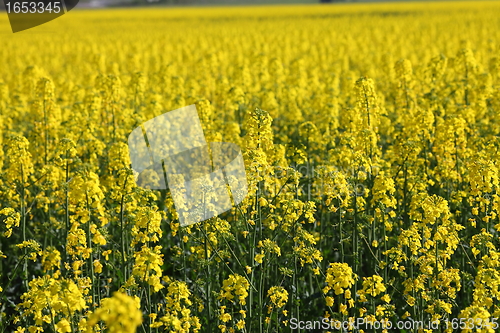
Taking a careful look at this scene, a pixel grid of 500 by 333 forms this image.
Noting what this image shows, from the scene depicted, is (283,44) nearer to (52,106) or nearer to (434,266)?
(52,106)

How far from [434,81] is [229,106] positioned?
11.4 feet

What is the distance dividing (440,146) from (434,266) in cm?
237

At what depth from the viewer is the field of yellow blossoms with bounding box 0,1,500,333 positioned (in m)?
4.92

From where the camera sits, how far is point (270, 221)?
19.4ft

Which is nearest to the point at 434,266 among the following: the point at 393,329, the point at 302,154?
the point at 393,329

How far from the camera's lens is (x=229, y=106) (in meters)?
9.62

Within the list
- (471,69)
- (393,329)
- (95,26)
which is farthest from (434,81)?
(95,26)

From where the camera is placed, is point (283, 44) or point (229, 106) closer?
point (229, 106)

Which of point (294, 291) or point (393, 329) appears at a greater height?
point (294, 291)

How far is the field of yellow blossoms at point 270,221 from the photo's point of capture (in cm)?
492

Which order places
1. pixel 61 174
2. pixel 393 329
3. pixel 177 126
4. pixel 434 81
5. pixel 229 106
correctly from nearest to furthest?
pixel 393 329 < pixel 61 174 < pixel 177 126 < pixel 229 106 < pixel 434 81

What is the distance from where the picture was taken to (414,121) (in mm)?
7426

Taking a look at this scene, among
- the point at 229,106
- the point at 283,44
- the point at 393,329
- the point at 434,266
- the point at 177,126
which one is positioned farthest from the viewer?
the point at 283,44

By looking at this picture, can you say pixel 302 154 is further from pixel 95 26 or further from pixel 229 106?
pixel 95 26
